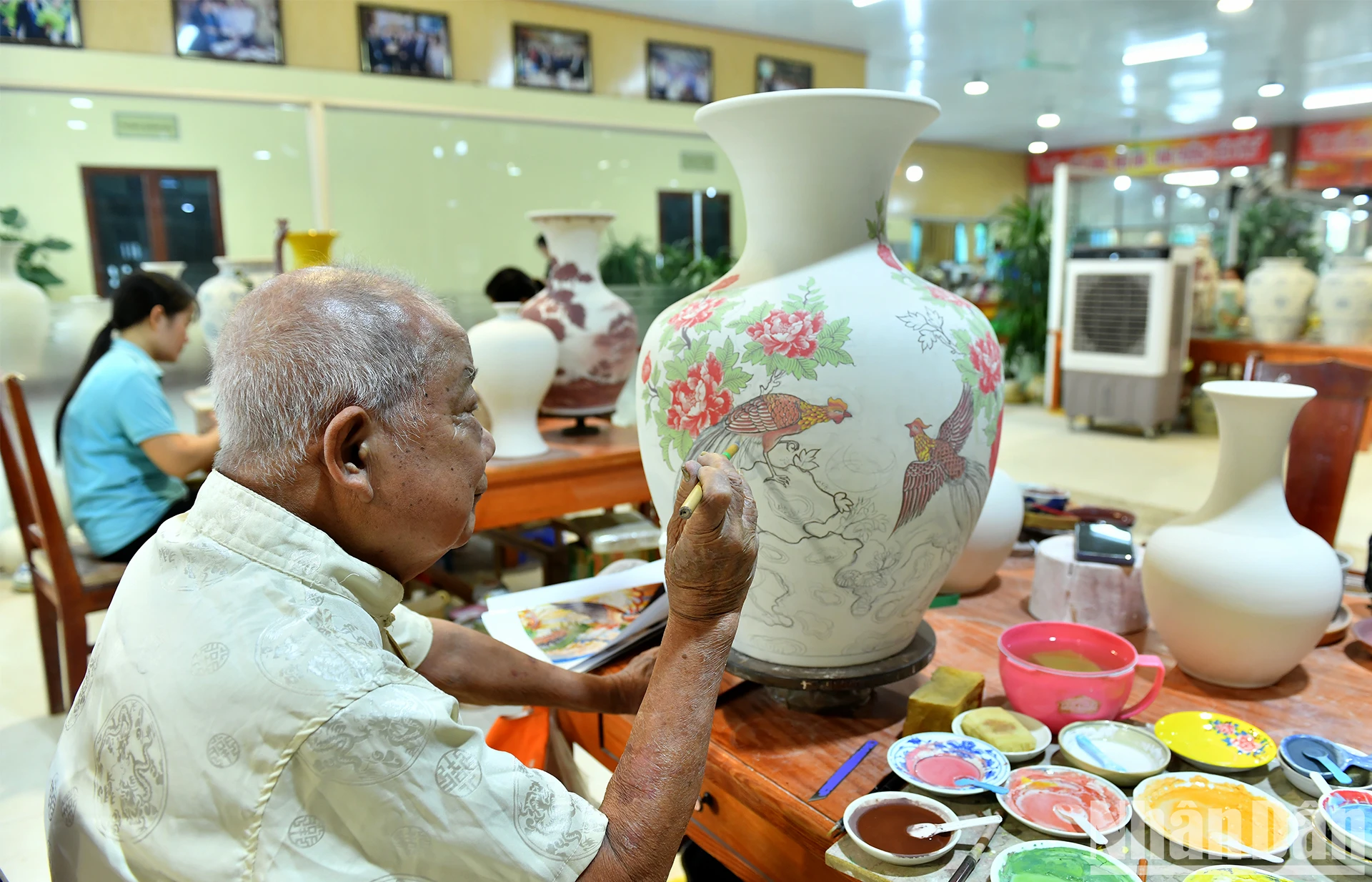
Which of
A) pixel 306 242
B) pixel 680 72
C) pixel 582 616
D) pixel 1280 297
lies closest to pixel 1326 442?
pixel 582 616

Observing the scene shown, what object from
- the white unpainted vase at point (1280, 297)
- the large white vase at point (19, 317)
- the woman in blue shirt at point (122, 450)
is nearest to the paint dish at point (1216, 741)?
the woman in blue shirt at point (122, 450)

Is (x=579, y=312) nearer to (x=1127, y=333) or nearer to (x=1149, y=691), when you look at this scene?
(x=1149, y=691)

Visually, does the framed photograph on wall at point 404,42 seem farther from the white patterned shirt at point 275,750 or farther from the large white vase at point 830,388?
the white patterned shirt at point 275,750

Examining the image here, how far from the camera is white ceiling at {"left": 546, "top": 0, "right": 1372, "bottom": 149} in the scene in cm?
604

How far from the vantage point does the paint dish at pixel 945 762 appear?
1.01 meters

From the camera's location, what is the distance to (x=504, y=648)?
46.4 inches

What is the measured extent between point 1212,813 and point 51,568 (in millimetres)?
2704

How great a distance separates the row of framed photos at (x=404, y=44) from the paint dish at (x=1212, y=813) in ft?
16.8

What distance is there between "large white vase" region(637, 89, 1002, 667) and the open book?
9.1 inches

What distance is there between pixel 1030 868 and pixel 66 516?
13.8 ft

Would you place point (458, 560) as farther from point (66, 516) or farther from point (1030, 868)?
point (1030, 868)

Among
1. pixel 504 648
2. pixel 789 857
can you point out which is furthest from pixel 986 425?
pixel 504 648

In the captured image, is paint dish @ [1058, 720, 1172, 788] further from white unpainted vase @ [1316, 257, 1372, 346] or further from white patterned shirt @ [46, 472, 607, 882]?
white unpainted vase @ [1316, 257, 1372, 346]

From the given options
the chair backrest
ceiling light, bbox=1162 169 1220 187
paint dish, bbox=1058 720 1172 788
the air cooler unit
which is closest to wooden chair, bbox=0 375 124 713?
the chair backrest
